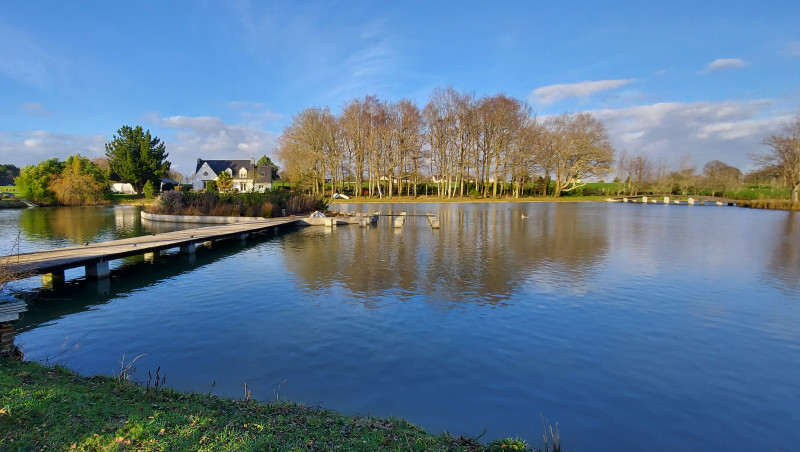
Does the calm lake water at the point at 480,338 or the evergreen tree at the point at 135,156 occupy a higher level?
the evergreen tree at the point at 135,156

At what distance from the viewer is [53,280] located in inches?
385

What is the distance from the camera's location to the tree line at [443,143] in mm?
47531

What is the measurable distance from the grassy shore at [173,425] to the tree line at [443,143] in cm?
4363

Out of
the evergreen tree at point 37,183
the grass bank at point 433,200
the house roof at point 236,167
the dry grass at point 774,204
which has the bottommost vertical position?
the dry grass at point 774,204

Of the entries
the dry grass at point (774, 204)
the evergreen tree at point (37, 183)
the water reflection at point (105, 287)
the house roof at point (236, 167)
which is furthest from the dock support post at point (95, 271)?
the house roof at point (236, 167)

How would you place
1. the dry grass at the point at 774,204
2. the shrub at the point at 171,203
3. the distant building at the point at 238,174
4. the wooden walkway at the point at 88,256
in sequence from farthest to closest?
the distant building at the point at 238,174 < the dry grass at the point at 774,204 < the shrub at the point at 171,203 < the wooden walkway at the point at 88,256

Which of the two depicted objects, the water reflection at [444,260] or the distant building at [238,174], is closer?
the water reflection at [444,260]

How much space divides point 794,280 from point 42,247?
22.1m

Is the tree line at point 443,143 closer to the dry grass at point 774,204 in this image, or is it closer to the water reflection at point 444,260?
the dry grass at point 774,204

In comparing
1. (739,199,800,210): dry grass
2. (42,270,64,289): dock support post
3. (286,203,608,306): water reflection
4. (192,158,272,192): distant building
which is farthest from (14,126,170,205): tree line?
(739,199,800,210): dry grass

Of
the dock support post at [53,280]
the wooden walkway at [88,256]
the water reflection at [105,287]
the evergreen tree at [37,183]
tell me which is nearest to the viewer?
the water reflection at [105,287]

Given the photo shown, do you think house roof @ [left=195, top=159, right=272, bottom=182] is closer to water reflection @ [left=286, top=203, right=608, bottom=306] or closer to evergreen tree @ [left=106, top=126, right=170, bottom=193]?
evergreen tree @ [left=106, top=126, right=170, bottom=193]

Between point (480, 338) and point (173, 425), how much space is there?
14.1ft

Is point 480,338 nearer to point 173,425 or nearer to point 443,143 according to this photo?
point 173,425
